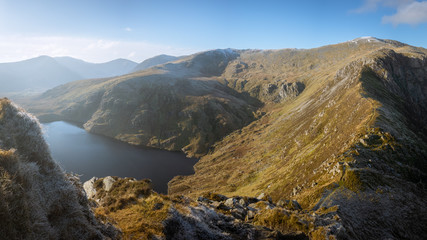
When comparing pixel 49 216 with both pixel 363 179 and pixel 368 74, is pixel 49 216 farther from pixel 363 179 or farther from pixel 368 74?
pixel 368 74

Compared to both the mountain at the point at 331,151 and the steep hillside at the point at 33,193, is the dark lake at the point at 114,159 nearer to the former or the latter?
the mountain at the point at 331,151

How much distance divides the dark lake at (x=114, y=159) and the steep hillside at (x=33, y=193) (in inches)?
3528

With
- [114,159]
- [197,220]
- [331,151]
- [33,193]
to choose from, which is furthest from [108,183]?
[114,159]

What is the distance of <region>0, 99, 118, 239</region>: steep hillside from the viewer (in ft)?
31.4

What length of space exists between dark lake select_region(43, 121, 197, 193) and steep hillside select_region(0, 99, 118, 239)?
8962 centimetres

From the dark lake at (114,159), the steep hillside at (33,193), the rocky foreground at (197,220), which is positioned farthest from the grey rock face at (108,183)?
the dark lake at (114,159)

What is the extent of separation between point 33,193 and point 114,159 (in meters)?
133

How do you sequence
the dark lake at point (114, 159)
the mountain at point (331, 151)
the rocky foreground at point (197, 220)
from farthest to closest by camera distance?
the dark lake at point (114, 159) → the mountain at point (331, 151) → the rocky foreground at point (197, 220)

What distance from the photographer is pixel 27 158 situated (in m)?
13.7

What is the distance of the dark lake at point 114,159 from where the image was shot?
111688 millimetres

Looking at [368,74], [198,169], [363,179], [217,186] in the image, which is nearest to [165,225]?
[363,179]

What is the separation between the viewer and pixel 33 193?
11.4 meters

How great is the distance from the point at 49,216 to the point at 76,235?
195 centimetres

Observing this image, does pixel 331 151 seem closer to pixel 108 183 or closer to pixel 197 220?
pixel 197 220
